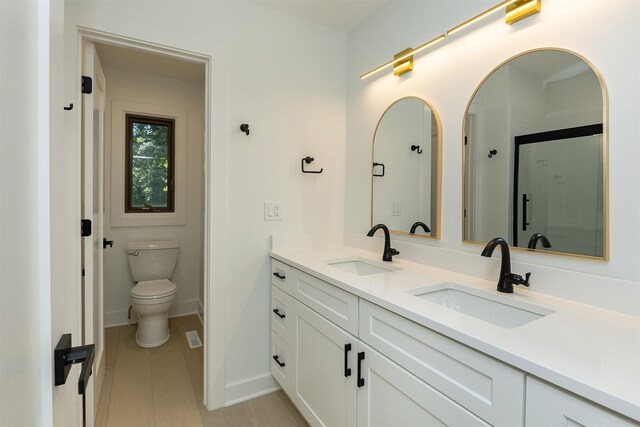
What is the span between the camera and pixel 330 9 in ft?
6.69

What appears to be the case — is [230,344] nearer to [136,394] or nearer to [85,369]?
[136,394]

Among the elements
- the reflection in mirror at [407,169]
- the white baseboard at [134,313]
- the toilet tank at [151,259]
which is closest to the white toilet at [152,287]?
the toilet tank at [151,259]

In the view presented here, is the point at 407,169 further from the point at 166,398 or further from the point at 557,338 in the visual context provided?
the point at 166,398

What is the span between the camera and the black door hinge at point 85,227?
1599 mm

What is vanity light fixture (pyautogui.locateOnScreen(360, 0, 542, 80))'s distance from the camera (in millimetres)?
1270

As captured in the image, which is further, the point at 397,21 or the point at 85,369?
the point at 397,21

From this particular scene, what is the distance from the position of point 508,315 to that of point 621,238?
0.43 metres

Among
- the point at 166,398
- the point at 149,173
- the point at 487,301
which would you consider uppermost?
the point at 149,173

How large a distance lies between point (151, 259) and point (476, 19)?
298 cm

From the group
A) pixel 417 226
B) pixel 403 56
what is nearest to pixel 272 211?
pixel 417 226

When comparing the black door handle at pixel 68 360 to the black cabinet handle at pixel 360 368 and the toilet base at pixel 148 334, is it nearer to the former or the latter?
the black cabinet handle at pixel 360 368

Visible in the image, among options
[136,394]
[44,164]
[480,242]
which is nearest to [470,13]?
[480,242]

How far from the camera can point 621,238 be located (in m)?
1.06

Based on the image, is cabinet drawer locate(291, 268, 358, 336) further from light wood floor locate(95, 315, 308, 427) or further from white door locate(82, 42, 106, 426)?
white door locate(82, 42, 106, 426)
